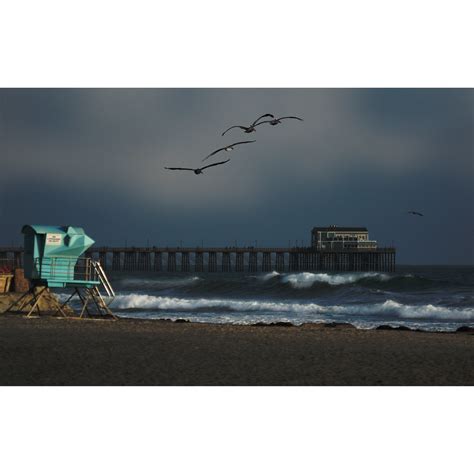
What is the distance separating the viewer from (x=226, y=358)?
9.48 m

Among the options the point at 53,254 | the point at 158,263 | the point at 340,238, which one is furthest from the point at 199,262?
the point at 53,254

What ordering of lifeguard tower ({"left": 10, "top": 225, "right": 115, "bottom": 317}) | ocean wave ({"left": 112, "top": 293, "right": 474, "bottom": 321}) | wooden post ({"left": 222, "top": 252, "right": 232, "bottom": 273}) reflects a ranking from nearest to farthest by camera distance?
1. lifeguard tower ({"left": 10, "top": 225, "right": 115, "bottom": 317})
2. ocean wave ({"left": 112, "top": 293, "right": 474, "bottom": 321})
3. wooden post ({"left": 222, "top": 252, "right": 232, "bottom": 273})

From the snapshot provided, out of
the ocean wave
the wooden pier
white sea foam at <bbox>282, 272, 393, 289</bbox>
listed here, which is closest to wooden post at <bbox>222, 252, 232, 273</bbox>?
the wooden pier

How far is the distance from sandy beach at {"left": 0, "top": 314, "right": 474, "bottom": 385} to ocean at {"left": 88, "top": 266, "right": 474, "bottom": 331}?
7433 mm

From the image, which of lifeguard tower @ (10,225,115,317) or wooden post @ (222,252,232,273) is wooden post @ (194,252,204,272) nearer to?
wooden post @ (222,252,232,273)

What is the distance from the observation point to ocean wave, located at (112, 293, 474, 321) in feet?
79.0

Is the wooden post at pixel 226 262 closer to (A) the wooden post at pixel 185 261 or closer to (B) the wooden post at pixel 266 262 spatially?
(B) the wooden post at pixel 266 262

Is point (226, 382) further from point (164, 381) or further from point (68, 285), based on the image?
point (68, 285)

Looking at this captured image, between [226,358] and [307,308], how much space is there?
59.9 ft

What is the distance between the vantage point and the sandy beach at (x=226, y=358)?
812 cm

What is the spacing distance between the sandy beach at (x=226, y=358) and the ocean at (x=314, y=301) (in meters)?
7.43

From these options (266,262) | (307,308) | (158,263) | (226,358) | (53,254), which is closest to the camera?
(226,358)

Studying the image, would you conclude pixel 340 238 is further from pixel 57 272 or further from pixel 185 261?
pixel 57 272

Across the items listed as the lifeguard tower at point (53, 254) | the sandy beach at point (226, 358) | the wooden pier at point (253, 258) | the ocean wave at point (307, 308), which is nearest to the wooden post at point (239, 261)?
the wooden pier at point (253, 258)
